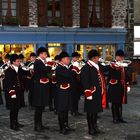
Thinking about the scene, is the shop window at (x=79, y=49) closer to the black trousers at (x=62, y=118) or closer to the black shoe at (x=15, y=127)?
the black shoe at (x=15, y=127)

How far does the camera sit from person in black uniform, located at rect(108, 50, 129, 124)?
513 inches

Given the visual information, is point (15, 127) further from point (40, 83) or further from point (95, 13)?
point (95, 13)

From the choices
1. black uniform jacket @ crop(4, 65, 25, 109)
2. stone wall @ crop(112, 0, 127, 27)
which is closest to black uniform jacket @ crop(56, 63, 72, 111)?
black uniform jacket @ crop(4, 65, 25, 109)

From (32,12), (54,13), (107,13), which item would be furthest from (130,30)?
(32,12)

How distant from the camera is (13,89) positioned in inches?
479

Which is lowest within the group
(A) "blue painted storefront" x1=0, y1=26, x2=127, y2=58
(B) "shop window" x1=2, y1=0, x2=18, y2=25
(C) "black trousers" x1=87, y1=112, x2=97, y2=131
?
(C) "black trousers" x1=87, y1=112, x2=97, y2=131

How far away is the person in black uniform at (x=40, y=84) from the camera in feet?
39.1

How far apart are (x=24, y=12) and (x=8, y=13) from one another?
3.23 ft

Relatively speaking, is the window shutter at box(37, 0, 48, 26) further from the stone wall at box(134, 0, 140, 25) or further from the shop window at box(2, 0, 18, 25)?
the stone wall at box(134, 0, 140, 25)

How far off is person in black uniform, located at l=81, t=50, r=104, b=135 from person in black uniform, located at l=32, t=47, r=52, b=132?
3.33ft

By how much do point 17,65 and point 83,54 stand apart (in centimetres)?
1608

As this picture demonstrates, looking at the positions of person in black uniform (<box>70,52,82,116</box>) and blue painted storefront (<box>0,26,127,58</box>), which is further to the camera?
blue painted storefront (<box>0,26,127,58</box>)

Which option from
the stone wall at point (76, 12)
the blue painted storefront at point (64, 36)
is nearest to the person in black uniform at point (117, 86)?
the blue painted storefront at point (64, 36)

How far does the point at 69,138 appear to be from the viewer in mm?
11289
